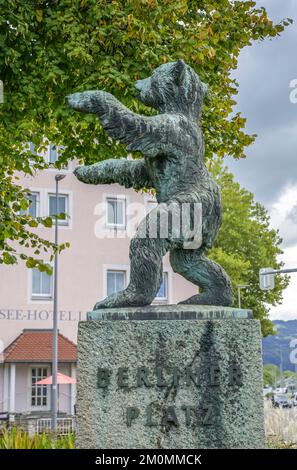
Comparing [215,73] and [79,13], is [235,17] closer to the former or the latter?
[215,73]

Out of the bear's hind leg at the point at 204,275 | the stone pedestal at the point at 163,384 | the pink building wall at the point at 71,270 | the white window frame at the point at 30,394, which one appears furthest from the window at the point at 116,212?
the stone pedestal at the point at 163,384

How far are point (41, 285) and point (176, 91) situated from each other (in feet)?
76.3

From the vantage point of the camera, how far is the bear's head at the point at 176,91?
5.12m

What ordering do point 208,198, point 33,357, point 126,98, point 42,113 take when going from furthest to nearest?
Answer: point 33,357 → point 42,113 → point 126,98 → point 208,198

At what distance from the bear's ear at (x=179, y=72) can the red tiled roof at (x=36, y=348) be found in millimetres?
22081

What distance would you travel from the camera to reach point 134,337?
462 cm

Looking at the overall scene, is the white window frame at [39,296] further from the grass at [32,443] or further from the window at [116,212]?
the grass at [32,443]

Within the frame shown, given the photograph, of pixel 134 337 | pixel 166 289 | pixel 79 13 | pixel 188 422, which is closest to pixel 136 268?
pixel 134 337

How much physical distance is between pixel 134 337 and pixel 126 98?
21.4 ft

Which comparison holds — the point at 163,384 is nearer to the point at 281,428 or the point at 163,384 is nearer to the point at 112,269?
the point at 281,428

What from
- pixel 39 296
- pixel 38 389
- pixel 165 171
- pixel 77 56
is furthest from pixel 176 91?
pixel 38 389

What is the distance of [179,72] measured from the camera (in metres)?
5.10

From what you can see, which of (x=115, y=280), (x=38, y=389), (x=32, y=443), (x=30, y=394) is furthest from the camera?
(x=115, y=280)

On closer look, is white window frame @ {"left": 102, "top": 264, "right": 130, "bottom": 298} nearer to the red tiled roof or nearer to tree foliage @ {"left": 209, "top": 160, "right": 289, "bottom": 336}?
the red tiled roof
